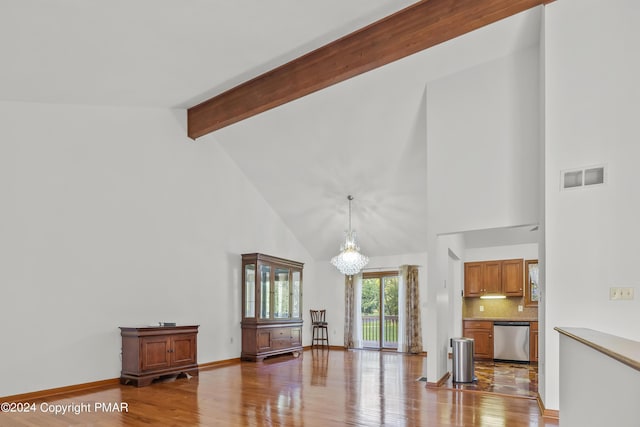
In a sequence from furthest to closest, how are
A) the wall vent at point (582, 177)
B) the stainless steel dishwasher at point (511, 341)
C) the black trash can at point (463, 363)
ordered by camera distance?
1. the stainless steel dishwasher at point (511, 341)
2. the black trash can at point (463, 363)
3. the wall vent at point (582, 177)

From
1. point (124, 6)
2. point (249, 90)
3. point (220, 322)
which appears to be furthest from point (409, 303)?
point (124, 6)

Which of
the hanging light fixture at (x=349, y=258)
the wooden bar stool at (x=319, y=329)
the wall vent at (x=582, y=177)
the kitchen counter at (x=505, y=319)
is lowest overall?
the wooden bar stool at (x=319, y=329)

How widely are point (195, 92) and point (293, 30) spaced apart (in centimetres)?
236

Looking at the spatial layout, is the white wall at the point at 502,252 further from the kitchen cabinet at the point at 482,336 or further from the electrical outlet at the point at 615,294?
the electrical outlet at the point at 615,294

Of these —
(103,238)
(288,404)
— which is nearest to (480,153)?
(288,404)

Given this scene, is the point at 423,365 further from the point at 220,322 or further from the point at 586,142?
the point at 586,142

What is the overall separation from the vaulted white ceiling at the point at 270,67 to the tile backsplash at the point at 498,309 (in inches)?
64.2

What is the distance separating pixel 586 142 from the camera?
15.8 ft

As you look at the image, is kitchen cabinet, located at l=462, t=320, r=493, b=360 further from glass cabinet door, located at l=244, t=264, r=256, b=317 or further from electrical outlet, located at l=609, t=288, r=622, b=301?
electrical outlet, located at l=609, t=288, r=622, b=301

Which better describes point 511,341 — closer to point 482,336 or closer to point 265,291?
point 482,336

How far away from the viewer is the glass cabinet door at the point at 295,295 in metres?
10.2

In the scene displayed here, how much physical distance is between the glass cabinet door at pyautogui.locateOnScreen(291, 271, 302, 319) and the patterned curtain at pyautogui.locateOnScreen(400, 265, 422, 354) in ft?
7.81

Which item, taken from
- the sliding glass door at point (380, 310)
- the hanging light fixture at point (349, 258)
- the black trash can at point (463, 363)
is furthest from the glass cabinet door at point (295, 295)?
the black trash can at point (463, 363)

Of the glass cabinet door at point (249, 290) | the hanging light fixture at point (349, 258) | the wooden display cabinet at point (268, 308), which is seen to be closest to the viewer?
the hanging light fixture at point (349, 258)
